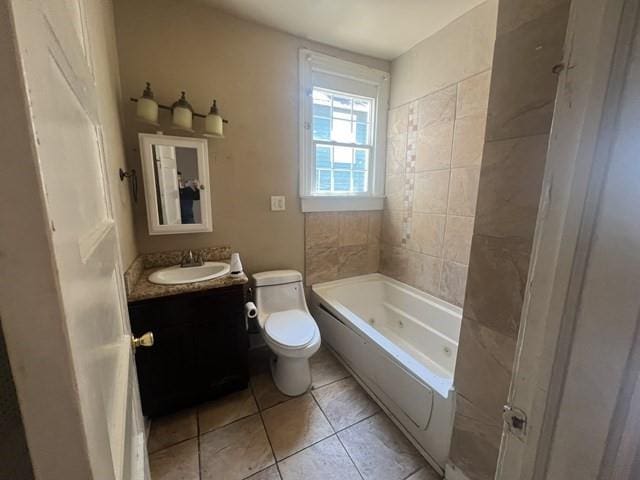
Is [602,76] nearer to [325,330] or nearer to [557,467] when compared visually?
[557,467]

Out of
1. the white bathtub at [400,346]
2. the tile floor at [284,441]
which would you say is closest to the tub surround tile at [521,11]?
the white bathtub at [400,346]

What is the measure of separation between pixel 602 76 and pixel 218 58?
207cm

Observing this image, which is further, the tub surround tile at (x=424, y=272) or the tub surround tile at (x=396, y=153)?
the tub surround tile at (x=396, y=153)

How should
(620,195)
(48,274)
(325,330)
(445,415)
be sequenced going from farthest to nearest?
(325,330) < (445,415) < (620,195) < (48,274)

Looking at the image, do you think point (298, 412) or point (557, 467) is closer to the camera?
point (557, 467)

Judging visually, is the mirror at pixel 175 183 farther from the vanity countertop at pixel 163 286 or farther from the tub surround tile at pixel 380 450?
the tub surround tile at pixel 380 450

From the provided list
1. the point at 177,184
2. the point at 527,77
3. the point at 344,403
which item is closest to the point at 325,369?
the point at 344,403

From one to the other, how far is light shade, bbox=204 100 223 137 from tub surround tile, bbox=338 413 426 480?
2.02 meters

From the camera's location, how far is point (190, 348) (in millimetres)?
1512

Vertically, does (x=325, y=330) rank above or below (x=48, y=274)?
below

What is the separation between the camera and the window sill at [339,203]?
221cm

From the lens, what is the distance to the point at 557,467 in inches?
18.1

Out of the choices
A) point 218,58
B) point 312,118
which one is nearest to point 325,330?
point 312,118

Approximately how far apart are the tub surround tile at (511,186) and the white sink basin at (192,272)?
4.84ft
